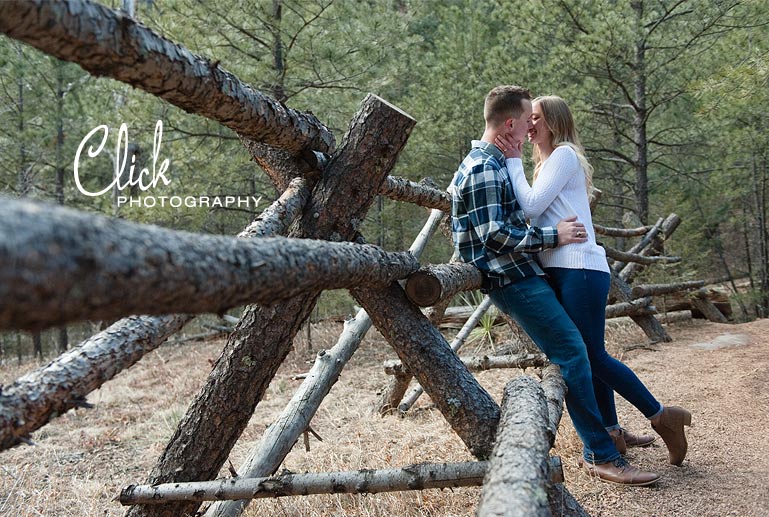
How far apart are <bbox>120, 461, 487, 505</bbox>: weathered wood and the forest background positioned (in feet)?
16.6

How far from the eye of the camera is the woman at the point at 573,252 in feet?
9.48

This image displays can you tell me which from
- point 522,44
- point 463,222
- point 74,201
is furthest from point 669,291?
point 74,201

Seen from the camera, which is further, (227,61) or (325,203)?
(227,61)

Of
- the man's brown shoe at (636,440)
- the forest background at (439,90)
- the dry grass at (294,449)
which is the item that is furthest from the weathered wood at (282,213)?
the forest background at (439,90)

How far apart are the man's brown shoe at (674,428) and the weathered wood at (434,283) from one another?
4.42ft

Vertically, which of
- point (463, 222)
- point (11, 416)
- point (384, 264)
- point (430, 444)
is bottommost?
point (430, 444)

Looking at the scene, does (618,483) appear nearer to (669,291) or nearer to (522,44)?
(669,291)

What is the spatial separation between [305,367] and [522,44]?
6.35m

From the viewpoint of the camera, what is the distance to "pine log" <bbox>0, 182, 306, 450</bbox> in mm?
1869

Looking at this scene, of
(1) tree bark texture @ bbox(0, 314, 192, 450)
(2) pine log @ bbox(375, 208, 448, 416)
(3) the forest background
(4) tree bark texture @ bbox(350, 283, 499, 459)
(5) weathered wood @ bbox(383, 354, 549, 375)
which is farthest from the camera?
(3) the forest background

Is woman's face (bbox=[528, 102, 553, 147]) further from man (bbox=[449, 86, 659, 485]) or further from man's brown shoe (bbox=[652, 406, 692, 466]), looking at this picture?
man's brown shoe (bbox=[652, 406, 692, 466])

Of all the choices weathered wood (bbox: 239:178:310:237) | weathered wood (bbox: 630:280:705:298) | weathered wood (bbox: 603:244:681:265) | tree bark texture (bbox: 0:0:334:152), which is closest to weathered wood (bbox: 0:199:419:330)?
tree bark texture (bbox: 0:0:334:152)

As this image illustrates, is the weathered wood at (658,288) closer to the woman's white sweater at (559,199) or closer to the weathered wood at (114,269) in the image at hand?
the woman's white sweater at (559,199)

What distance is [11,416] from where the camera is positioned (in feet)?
6.08
